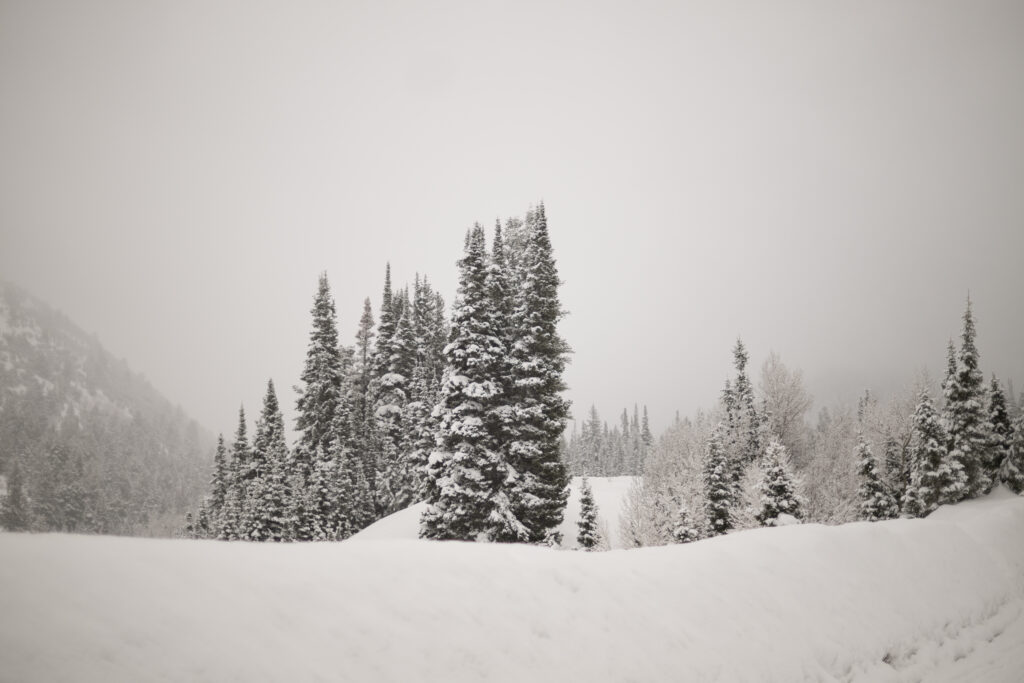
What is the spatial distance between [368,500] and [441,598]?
41.1 metres

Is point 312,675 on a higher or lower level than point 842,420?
lower

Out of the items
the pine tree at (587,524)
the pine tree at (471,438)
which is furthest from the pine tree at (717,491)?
the pine tree at (471,438)

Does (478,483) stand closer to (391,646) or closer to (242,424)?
(391,646)

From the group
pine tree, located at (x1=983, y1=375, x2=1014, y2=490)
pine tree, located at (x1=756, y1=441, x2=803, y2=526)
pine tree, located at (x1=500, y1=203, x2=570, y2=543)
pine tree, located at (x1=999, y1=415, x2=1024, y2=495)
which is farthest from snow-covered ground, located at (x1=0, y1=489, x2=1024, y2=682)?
pine tree, located at (x1=999, y1=415, x2=1024, y2=495)

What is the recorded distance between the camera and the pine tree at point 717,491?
26422 mm

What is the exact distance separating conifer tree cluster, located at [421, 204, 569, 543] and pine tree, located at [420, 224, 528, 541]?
0.15 feet

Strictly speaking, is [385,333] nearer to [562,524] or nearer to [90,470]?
[562,524]

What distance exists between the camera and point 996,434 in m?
39.6

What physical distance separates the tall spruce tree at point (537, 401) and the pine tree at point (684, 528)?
305 inches

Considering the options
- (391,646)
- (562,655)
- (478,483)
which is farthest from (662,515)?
(391,646)

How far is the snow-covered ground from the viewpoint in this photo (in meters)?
4.05

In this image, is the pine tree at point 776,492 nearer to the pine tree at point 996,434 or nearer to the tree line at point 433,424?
the tree line at point 433,424

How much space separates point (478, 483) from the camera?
19.8m

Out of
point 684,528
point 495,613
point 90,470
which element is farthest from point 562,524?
point 90,470
